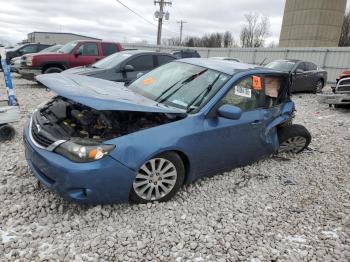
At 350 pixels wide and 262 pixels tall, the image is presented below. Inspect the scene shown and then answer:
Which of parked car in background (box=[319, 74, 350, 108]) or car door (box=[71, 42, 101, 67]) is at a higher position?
car door (box=[71, 42, 101, 67])

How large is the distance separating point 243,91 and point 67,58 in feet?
29.3

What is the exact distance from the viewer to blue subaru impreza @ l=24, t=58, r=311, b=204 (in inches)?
123

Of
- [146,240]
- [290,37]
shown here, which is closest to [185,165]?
[146,240]

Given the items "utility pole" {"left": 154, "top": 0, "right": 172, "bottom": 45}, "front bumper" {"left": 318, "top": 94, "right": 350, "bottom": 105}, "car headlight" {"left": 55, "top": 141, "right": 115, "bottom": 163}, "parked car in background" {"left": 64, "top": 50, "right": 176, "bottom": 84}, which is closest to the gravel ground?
"car headlight" {"left": 55, "top": 141, "right": 115, "bottom": 163}

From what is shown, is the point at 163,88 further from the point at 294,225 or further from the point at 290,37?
the point at 290,37

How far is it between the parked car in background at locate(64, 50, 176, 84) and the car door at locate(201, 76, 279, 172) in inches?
166

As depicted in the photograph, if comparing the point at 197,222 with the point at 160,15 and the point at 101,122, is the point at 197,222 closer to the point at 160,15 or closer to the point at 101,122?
the point at 101,122

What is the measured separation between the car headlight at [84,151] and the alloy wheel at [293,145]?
336 cm

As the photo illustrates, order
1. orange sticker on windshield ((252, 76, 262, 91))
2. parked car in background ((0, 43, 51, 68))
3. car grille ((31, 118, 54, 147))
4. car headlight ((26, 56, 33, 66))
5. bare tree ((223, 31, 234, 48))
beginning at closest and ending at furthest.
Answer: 1. car grille ((31, 118, 54, 147))
2. orange sticker on windshield ((252, 76, 262, 91))
3. car headlight ((26, 56, 33, 66))
4. parked car in background ((0, 43, 51, 68))
5. bare tree ((223, 31, 234, 48))

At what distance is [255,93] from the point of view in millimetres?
4547

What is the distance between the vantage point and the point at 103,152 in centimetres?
309

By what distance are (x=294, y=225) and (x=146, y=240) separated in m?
1.60

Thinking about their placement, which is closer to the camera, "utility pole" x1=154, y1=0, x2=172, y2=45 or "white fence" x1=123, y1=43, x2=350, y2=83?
"white fence" x1=123, y1=43, x2=350, y2=83

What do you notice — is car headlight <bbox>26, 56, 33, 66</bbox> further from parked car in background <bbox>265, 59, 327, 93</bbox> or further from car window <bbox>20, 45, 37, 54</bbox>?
parked car in background <bbox>265, 59, 327, 93</bbox>
